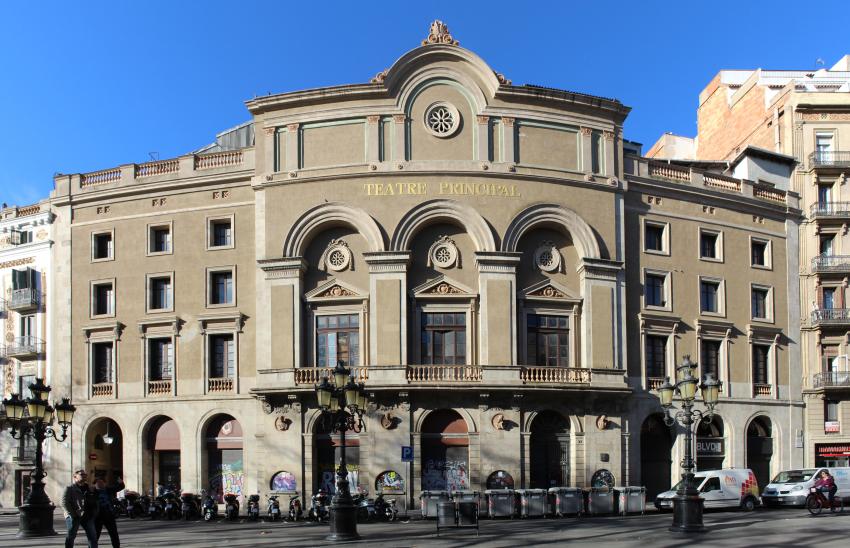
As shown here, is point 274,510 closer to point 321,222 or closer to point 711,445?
point 321,222

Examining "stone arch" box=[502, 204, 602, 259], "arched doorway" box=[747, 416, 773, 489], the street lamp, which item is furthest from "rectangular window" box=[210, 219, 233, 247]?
"arched doorway" box=[747, 416, 773, 489]

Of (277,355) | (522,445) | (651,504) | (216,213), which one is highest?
(216,213)

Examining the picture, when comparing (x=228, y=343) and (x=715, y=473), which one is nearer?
(x=715, y=473)

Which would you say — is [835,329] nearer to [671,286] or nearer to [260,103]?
[671,286]

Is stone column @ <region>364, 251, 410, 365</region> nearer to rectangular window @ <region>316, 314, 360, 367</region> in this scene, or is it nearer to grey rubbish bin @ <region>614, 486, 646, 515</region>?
rectangular window @ <region>316, 314, 360, 367</region>

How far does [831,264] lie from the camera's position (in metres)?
48.5

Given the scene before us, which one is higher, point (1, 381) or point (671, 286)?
point (671, 286)

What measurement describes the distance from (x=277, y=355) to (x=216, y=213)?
677 cm

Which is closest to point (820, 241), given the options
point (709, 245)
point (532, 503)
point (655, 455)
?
point (709, 245)

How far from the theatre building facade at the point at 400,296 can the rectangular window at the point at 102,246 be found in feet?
0.42

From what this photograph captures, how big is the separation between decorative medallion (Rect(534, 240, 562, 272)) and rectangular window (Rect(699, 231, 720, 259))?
7527 millimetres

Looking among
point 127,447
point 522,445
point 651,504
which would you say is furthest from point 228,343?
point 651,504

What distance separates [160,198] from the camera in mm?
44031

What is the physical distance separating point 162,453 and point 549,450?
623 inches
